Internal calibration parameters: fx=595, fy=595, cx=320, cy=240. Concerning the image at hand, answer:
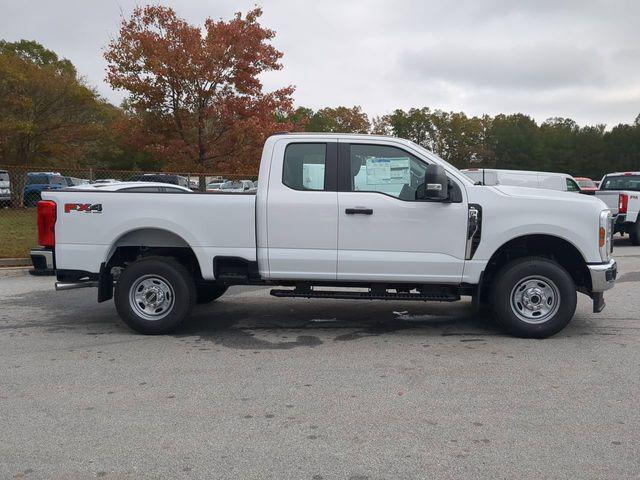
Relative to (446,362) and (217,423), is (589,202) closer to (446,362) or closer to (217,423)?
(446,362)

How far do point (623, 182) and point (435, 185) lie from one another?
13532 millimetres

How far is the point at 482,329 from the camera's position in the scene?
21.7ft

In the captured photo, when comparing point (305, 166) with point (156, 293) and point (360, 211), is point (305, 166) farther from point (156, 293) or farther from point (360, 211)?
point (156, 293)

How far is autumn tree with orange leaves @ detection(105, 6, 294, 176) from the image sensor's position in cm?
1767

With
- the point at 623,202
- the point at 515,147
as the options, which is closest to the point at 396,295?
the point at 623,202

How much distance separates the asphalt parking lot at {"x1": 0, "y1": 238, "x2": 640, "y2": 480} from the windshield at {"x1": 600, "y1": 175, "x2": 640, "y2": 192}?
425 inches

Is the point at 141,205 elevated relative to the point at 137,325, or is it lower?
elevated

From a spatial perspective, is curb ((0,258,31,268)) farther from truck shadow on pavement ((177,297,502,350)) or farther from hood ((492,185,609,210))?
hood ((492,185,609,210))

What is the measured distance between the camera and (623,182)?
16.9m

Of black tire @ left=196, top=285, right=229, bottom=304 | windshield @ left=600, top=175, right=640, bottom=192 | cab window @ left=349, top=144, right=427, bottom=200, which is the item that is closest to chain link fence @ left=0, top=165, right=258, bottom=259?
black tire @ left=196, top=285, right=229, bottom=304

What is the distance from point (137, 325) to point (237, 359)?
4.78 ft

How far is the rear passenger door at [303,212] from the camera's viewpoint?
6051mm

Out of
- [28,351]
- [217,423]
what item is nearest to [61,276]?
[28,351]

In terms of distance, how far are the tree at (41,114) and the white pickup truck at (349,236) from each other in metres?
17.9
